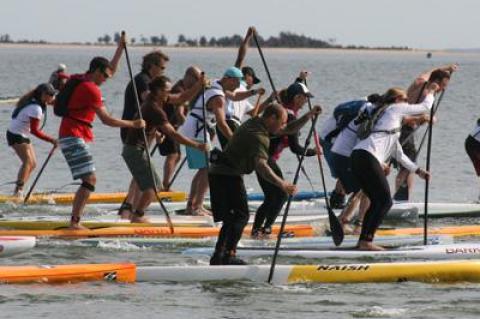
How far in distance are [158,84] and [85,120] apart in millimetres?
1017

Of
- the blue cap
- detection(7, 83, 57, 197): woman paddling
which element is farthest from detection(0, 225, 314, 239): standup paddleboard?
detection(7, 83, 57, 197): woman paddling

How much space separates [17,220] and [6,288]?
4.02m

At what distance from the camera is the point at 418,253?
1591 centimetres

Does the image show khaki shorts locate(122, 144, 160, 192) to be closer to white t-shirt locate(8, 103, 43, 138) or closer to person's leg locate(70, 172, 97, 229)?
person's leg locate(70, 172, 97, 229)

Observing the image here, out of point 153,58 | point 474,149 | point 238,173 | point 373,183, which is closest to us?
point 238,173

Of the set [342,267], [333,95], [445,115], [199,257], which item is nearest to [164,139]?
[199,257]

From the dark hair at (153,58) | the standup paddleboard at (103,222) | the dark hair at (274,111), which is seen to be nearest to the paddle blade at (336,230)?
the standup paddleboard at (103,222)

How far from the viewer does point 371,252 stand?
15.7 m

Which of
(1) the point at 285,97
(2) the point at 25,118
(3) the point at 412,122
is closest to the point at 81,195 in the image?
(1) the point at 285,97

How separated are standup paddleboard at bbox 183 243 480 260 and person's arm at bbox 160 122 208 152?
1240 mm

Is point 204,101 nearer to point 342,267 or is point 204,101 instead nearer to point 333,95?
point 342,267

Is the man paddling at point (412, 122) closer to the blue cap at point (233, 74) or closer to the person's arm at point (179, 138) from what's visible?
the blue cap at point (233, 74)

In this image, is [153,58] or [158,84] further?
[153,58]

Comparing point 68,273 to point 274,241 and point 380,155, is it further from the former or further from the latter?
point 380,155
